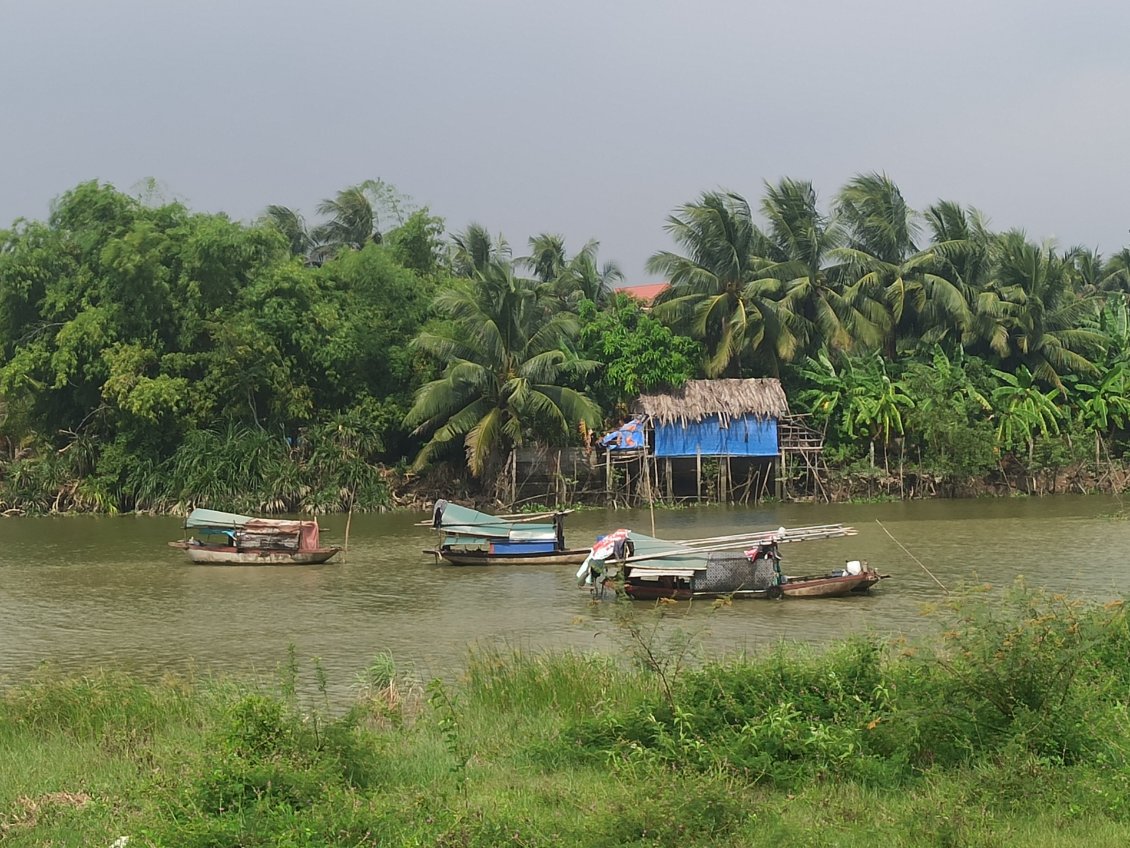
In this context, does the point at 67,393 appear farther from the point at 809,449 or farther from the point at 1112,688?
the point at 1112,688

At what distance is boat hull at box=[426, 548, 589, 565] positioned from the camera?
18.3m

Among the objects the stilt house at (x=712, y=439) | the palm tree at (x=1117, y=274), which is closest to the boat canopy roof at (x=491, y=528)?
the stilt house at (x=712, y=439)

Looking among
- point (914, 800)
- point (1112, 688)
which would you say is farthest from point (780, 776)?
point (1112, 688)

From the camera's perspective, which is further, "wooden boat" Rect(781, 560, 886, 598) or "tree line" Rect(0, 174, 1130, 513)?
"tree line" Rect(0, 174, 1130, 513)

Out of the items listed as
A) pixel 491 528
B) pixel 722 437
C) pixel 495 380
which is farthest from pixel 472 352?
pixel 491 528

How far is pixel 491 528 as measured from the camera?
18844 mm

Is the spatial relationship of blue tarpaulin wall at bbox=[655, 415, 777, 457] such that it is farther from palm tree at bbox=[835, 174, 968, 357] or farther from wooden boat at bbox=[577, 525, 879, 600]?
wooden boat at bbox=[577, 525, 879, 600]

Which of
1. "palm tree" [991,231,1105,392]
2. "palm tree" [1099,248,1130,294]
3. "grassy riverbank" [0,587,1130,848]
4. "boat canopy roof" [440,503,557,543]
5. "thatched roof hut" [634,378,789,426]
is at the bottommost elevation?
"grassy riverbank" [0,587,1130,848]

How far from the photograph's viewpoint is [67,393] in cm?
2939

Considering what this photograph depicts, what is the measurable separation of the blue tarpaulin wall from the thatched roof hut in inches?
6.1

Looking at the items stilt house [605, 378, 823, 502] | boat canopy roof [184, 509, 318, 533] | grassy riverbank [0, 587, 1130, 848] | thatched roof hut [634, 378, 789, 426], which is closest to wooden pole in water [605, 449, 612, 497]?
stilt house [605, 378, 823, 502]

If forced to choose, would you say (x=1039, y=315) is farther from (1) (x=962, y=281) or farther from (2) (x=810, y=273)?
(2) (x=810, y=273)

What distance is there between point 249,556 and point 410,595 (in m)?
4.57

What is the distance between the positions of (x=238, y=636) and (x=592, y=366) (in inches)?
653
